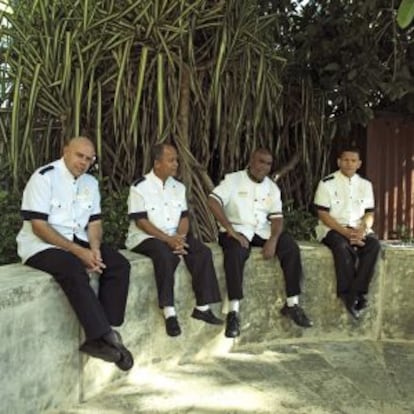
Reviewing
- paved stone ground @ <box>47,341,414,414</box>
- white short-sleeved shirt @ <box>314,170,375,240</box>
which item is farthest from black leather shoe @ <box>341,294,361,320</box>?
white short-sleeved shirt @ <box>314,170,375,240</box>

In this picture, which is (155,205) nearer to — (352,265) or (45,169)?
(45,169)

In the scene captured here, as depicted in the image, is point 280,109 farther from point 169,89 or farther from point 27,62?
point 27,62

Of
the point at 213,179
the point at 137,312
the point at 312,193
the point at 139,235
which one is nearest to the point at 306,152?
the point at 312,193

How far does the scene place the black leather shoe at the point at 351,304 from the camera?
4.72m

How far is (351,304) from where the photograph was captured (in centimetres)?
473

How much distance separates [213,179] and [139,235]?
1.78m

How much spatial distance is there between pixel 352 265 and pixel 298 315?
1.99ft

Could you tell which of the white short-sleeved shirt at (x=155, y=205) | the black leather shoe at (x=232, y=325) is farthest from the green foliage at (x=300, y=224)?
the white short-sleeved shirt at (x=155, y=205)

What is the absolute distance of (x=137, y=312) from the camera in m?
3.77

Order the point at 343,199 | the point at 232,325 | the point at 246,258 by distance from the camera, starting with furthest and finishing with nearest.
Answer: the point at 343,199 < the point at 246,258 < the point at 232,325

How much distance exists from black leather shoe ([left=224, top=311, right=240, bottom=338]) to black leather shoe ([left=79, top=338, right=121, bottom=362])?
1179 mm

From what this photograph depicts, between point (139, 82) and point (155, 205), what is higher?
point (139, 82)

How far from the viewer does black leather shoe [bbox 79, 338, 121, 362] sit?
325 cm

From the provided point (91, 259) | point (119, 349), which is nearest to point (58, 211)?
point (91, 259)
